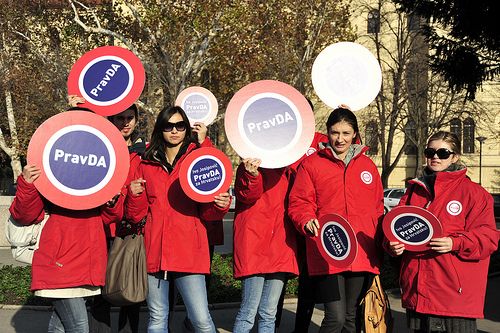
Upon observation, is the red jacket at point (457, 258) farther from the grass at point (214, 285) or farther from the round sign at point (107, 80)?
the grass at point (214, 285)

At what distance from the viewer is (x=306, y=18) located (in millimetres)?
29938

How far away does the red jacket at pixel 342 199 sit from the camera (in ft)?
17.0

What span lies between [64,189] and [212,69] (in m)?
26.6

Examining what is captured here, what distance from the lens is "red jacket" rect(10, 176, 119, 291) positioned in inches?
179

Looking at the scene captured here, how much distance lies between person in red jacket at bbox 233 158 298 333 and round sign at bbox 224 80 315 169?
0.20m

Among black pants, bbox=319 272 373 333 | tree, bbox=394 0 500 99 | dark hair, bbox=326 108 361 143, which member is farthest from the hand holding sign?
tree, bbox=394 0 500 99

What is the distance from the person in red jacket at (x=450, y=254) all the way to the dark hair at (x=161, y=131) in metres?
1.70

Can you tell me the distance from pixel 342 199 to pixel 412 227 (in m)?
0.70

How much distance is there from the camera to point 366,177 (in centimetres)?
528

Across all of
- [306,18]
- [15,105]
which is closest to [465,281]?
[306,18]

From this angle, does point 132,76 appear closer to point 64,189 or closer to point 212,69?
point 64,189

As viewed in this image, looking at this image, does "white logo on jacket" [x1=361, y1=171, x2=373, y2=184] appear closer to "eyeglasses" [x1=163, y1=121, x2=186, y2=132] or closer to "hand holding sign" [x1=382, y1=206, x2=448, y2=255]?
"hand holding sign" [x1=382, y1=206, x2=448, y2=255]

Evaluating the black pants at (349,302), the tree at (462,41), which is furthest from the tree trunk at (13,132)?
the black pants at (349,302)

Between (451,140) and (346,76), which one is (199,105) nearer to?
(346,76)
